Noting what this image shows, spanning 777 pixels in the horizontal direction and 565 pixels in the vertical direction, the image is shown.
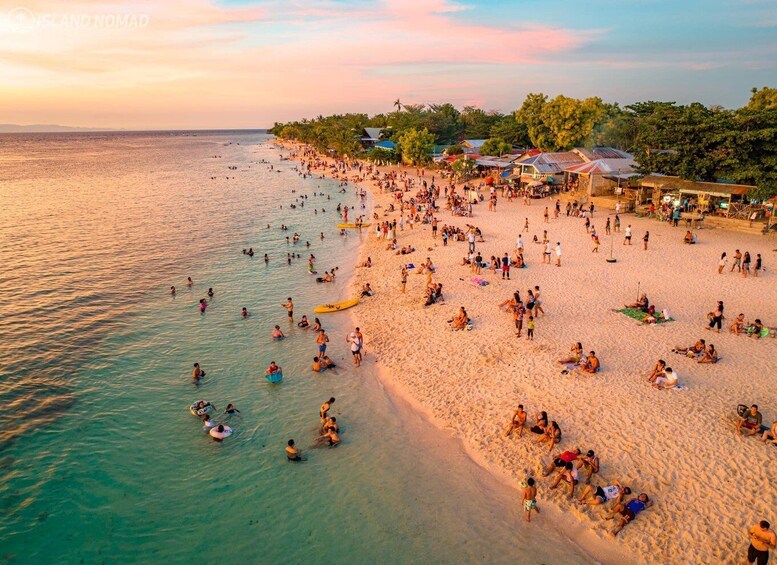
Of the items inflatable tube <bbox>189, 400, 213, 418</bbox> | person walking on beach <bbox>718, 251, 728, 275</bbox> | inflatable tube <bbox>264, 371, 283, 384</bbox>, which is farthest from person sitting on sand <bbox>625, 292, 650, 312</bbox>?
inflatable tube <bbox>189, 400, 213, 418</bbox>

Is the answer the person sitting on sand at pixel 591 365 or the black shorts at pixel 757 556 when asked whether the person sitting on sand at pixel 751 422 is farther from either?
the black shorts at pixel 757 556

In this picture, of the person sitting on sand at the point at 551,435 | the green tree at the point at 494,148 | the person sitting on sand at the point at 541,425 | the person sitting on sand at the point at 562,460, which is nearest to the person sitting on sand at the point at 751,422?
the person sitting on sand at the point at 562,460

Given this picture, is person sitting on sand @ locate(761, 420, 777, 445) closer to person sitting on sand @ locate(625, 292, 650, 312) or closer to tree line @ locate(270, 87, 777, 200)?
person sitting on sand @ locate(625, 292, 650, 312)

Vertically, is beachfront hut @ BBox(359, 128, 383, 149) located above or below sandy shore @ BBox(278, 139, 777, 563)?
above

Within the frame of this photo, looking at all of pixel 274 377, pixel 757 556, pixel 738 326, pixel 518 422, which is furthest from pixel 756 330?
pixel 274 377

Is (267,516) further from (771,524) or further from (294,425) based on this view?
(771,524)

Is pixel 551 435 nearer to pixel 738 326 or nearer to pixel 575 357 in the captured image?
pixel 575 357
